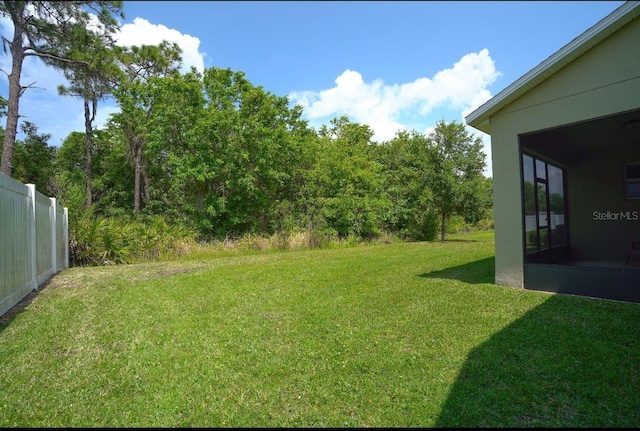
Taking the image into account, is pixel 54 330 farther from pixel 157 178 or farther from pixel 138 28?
pixel 157 178

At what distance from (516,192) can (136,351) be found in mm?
6041

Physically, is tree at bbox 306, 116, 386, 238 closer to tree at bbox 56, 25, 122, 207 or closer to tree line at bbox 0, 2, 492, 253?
tree line at bbox 0, 2, 492, 253

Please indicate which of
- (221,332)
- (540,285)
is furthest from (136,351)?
(540,285)

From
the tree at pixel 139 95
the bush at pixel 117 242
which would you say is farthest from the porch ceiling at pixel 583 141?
the tree at pixel 139 95

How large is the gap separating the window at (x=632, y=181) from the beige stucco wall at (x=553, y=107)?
386 centimetres

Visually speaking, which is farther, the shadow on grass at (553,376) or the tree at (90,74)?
the tree at (90,74)

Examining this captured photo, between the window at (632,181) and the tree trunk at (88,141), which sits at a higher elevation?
the tree trunk at (88,141)

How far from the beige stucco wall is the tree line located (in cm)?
1024

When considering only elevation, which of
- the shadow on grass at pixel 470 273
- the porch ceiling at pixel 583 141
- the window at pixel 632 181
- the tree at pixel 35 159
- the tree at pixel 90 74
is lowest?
the shadow on grass at pixel 470 273

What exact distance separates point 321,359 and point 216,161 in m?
12.9

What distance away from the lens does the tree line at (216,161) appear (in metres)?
15.2

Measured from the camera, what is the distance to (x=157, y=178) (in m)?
21.3

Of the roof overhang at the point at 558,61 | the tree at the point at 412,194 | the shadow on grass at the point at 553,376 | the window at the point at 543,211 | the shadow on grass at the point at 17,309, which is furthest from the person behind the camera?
the tree at the point at 412,194

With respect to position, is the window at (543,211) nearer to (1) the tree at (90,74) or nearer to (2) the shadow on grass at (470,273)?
(2) the shadow on grass at (470,273)
